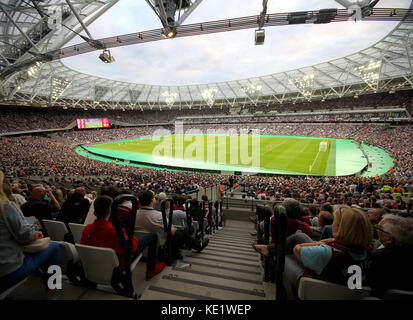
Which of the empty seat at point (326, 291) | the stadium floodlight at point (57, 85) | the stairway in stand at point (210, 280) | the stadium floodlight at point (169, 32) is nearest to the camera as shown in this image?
the empty seat at point (326, 291)

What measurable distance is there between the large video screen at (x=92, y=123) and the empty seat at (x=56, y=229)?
7221cm

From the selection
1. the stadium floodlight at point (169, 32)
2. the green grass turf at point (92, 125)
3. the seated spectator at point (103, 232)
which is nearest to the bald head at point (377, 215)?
the seated spectator at point (103, 232)

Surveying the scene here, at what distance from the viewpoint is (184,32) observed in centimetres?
916

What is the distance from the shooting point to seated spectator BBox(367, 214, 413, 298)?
5.64 feet

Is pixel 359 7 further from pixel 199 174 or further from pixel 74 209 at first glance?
pixel 199 174

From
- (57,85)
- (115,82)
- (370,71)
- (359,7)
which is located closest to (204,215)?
(359,7)

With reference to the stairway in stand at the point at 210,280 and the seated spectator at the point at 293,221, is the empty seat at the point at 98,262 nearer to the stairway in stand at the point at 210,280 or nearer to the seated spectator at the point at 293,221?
the stairway in stand at the point at 210,280

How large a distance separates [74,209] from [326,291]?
4.09 meters

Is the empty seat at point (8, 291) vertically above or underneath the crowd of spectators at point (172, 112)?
underneath

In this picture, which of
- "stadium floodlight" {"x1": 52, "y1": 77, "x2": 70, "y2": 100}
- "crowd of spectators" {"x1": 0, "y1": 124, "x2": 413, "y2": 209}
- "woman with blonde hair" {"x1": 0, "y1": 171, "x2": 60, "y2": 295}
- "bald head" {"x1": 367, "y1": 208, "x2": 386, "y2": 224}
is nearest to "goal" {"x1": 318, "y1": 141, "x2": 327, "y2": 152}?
"crowd of spectators" {"x1": 0, "y1": 124, "x2": 413, "y2": 209}

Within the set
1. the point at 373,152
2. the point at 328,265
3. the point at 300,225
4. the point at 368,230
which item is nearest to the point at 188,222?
the point at 300,225

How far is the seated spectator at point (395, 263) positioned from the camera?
1.72 meters

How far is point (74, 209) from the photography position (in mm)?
3537
